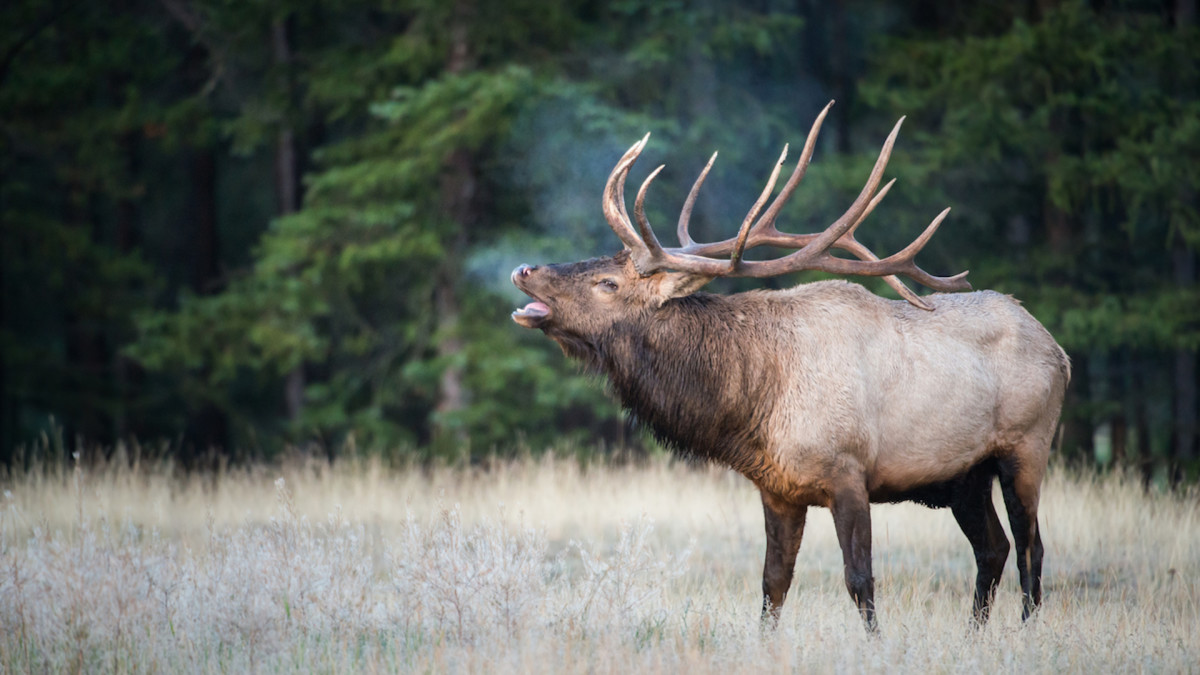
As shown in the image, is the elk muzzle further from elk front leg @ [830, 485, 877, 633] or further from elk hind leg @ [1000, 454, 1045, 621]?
elk hind leg @ [1000, 454, 1045, 621]

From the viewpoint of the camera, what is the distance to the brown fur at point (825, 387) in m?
5.62

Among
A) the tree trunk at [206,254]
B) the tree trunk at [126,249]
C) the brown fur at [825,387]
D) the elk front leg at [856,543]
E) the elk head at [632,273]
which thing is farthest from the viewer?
the tree trunk at [206,254]

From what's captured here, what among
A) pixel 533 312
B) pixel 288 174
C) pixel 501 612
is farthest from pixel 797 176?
pixel 288 174

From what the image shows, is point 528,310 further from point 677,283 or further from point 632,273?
point 677,283

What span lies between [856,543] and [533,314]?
2029mm

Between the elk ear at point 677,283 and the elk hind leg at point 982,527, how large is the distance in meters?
1.91

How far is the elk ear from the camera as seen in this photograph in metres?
5.99

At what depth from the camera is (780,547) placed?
232 inches

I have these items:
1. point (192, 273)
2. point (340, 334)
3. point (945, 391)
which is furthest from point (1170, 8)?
point (192, 273)

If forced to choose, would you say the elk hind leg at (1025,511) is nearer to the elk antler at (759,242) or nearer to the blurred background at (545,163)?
the elk antler at (759,242)

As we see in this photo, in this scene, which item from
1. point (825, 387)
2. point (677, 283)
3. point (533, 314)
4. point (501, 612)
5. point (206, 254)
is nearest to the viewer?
point (501, 612)

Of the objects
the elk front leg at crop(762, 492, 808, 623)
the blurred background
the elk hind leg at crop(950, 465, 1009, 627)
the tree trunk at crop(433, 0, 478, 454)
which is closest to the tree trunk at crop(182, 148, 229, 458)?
the blurred background

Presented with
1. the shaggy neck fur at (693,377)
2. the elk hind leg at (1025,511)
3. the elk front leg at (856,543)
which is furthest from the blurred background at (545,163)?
the elk front leg at (856,543)

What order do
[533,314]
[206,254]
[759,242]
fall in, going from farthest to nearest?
[206,254] → [759,242] → [533,314]
